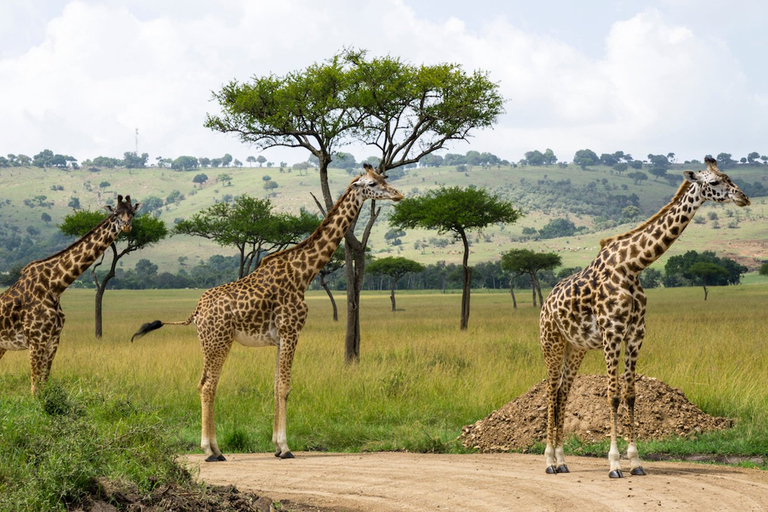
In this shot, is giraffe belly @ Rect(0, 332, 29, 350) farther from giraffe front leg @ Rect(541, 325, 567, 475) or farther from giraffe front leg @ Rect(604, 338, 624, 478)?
giraffe front leg @ Rect(604, 338, 624, 478)

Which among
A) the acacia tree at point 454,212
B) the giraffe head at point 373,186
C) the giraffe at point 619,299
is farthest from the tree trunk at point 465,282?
the giraffe at point 619,299

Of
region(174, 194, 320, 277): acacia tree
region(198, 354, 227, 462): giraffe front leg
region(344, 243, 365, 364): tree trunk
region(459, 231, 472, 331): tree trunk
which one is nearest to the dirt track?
region(198, 354, 227, 462): giraffe front leg

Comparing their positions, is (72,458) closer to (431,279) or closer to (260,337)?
(260,337)

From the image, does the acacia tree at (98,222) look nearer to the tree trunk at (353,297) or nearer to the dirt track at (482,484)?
the tree trunk at (353,297)

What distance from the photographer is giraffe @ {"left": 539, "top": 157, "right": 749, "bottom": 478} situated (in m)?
9.39

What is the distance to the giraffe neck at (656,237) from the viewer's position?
376 inches

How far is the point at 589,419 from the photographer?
40.0ft

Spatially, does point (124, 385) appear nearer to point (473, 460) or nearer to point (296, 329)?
point (296, 329)

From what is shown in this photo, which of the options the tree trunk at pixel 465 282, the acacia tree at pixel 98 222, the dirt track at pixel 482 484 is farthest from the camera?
the acacia tree at pixel 98 222

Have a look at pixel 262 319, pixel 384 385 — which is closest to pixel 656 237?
pixel 262 319

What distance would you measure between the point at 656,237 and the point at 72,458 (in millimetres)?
6598

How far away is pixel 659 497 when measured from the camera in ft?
27.3

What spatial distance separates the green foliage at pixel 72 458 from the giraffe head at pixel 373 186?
13.8 feet

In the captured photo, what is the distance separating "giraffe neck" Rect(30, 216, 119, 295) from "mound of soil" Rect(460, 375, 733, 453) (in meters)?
5.99
